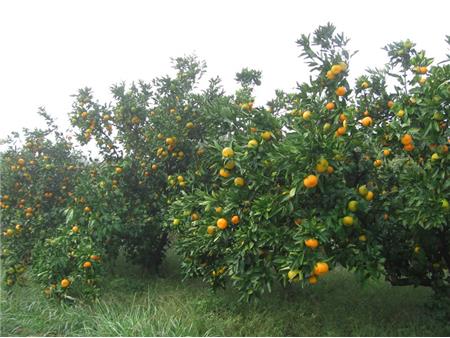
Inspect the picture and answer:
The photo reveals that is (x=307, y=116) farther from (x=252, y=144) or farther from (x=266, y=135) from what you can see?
(x=252, y=144)

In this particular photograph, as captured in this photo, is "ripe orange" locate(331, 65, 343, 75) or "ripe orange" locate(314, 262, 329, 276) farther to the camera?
"ripe orange" locate(331, 65, 343, 75)

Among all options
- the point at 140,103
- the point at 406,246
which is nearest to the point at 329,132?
the point at 406,246

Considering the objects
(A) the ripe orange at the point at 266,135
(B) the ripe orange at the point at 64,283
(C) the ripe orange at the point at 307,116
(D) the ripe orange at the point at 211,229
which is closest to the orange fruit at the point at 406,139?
(C) the ripe orange at the point at 307,116

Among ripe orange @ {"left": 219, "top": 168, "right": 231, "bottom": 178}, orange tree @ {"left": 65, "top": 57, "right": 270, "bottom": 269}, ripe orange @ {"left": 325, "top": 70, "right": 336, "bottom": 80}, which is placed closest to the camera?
ripe orange @ {"left": 219, "top": 168, "right": 231, "bottom": 178}

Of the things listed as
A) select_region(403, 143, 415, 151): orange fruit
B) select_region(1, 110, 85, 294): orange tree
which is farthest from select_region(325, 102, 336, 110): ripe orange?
select_region(1, 110, 85, 294): orange tree

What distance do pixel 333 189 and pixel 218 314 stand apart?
6.07 feet

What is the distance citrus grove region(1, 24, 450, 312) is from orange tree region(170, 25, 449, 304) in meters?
0.01

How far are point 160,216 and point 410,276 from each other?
8.84 ft

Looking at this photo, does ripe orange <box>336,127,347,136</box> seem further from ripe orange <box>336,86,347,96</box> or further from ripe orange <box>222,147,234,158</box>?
ripe orange <box>222,147,234,158</box>

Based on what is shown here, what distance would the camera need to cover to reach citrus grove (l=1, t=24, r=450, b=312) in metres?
2.47

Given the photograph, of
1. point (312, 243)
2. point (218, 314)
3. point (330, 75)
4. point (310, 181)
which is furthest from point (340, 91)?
point (218, 314)

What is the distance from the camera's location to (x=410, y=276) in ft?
10.8

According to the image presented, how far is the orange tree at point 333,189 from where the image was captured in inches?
95.0

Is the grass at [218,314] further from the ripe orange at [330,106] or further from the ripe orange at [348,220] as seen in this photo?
the ripe orange at [330,106]
